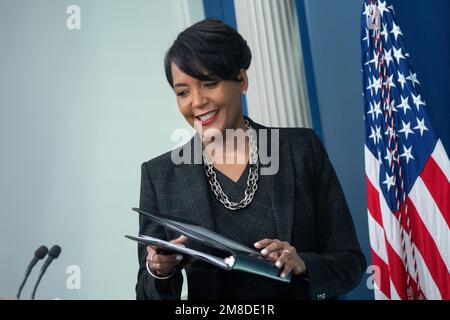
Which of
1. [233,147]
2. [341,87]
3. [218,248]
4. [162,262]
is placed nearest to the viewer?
[218,248]

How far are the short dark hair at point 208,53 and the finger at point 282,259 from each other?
0.52 metres

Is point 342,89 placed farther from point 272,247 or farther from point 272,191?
point 272,247

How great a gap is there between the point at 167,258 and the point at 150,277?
96 millimetres

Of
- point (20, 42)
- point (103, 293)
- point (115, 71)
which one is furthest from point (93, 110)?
point (103, 293)

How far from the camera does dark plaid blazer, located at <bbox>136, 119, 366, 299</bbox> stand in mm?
Answer: 1727

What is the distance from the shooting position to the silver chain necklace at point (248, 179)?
182 centimetres

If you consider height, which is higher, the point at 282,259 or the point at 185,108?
the point at 185,108

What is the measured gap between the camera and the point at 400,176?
2.71 m

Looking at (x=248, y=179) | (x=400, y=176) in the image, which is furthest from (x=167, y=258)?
(x=400, y=176)

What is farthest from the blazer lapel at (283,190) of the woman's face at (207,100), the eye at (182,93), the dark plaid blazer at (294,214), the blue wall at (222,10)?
the blue wall at (222,10)

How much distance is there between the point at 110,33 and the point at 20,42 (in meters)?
0.49

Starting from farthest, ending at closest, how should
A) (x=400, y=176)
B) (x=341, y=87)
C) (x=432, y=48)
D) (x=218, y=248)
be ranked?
(x=341, y=87) < (x=432, y=48) < (x=400, y=176) < (x=218, y=248)

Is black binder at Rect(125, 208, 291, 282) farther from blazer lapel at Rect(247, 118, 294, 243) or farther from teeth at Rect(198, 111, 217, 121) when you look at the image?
teeth at Rect(198, 111, 217, 121)

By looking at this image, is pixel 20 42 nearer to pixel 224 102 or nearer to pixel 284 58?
pixel 284 58
